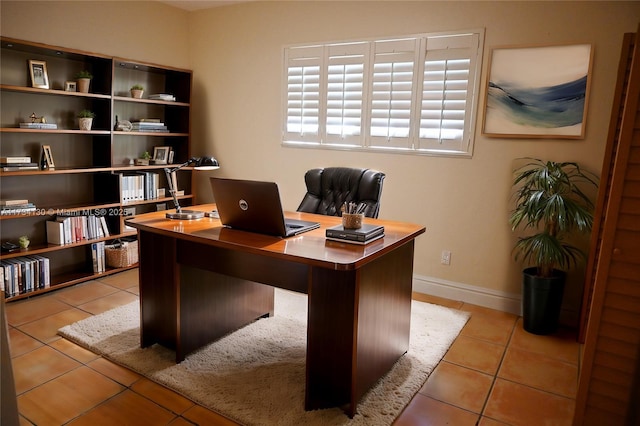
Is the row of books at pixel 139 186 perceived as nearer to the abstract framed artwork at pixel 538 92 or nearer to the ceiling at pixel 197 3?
the ceiling at pixel 197 3

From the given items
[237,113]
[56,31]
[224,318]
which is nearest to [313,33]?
[237,113]

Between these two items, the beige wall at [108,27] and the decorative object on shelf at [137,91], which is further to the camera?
the decorative object on shelf at [137,91]

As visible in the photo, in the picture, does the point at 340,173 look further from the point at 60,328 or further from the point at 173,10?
the point at 173,10

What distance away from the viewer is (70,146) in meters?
3.89

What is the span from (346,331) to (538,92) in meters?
2.27

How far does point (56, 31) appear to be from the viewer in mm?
3703

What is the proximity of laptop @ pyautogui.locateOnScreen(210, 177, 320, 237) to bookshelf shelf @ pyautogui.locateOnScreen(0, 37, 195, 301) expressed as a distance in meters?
1.93

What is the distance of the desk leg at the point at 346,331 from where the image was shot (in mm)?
2057

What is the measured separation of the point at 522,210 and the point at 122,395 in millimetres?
2638

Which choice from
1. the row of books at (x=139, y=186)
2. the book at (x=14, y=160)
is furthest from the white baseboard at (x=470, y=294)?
the book at (x=14, y=160)

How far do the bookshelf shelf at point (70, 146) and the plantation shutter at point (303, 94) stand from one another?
3.70 feet

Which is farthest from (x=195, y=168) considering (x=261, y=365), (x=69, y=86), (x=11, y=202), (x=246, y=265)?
(x=69, y=86)

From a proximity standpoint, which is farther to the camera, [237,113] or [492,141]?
[237,113]

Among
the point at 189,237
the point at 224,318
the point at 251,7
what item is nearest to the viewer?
the point at 189,237
